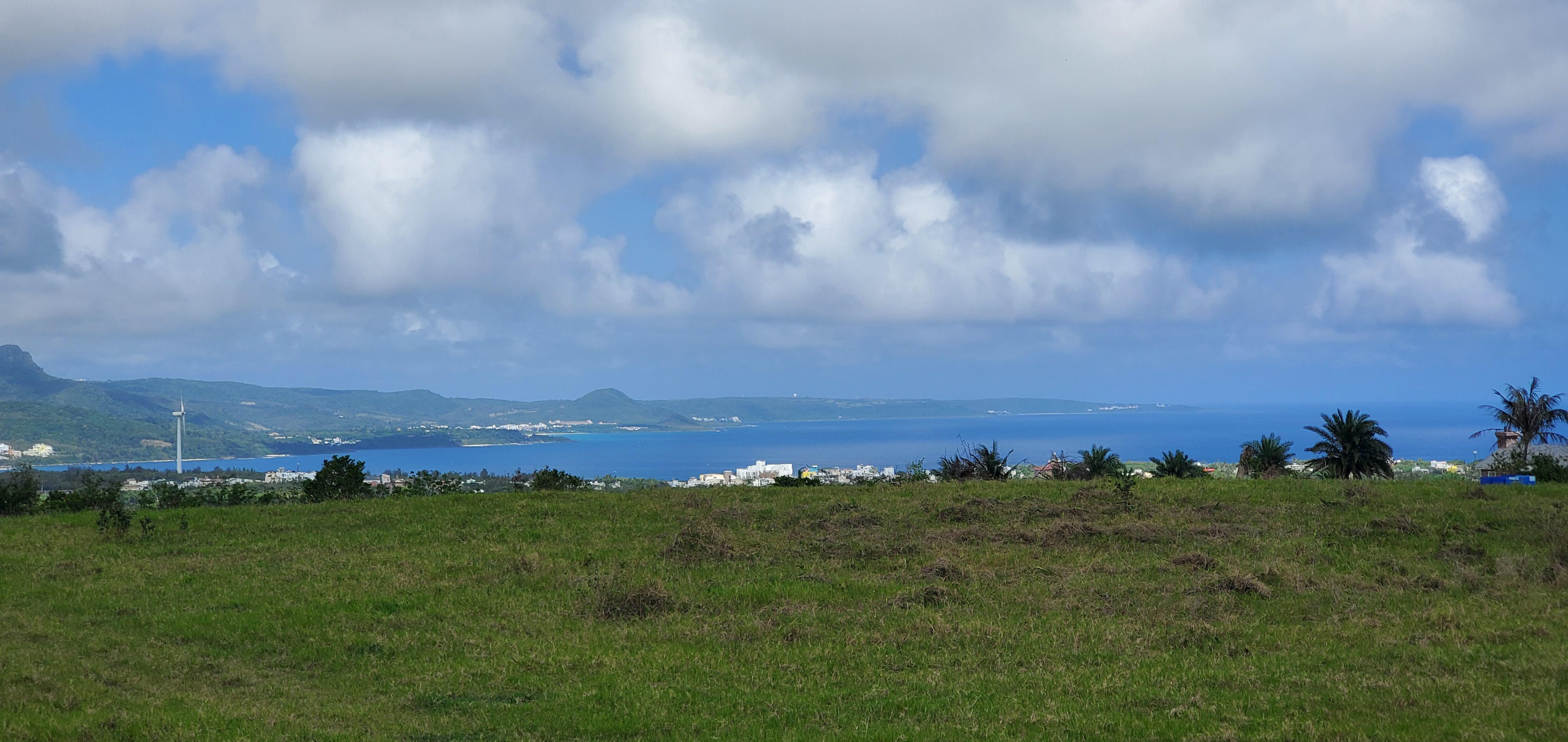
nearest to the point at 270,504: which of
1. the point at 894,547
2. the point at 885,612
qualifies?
the point at 894,547

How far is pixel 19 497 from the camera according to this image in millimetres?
29188

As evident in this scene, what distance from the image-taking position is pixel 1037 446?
166m

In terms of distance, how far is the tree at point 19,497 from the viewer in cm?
2916

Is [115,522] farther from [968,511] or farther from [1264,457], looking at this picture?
[1264,457]

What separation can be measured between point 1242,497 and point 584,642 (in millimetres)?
19080

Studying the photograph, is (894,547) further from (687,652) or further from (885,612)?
(687,652)

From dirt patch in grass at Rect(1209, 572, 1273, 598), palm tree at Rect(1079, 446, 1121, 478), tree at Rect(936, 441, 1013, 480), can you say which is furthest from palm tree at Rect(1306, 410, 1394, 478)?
dirt patch in grass at Rect(1209, 572, 1273, 598)

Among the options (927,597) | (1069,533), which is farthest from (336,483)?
(1069,533)

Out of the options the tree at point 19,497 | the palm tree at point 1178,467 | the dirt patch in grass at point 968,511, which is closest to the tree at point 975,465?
the palm tree at point 1178,467

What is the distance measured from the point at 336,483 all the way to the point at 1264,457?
3411cm

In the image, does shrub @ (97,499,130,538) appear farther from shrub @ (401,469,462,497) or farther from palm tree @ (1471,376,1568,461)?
palm tree @ (1471,376,1568,461)

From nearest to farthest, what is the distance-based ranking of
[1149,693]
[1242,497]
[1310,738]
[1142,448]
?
[1310,738] → [1149,693] → [1242,497] → [1142,448]

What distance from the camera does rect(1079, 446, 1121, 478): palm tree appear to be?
34469mm

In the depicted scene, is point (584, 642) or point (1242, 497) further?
point (1242, 497)
